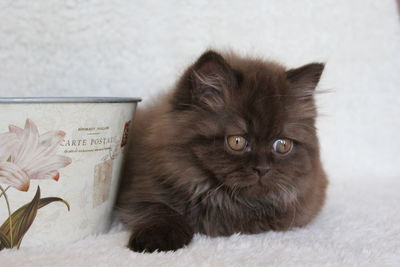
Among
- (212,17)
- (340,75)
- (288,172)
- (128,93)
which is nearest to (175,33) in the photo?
(212,17)

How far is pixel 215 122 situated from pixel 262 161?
0.19m

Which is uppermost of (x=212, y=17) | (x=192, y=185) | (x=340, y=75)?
(x=212, y=17)

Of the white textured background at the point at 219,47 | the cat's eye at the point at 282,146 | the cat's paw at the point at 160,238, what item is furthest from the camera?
the white textured background at the point at 219,47

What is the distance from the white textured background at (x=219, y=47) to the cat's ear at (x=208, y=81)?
0.66 metres

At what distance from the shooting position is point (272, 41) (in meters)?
2.48

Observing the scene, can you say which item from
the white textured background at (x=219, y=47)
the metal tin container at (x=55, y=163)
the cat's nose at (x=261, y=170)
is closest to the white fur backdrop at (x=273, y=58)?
the white textured background at (x=219, y=47)

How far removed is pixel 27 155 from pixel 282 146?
77 centimetres

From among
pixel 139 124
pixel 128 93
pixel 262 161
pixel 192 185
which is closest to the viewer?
pixel 262 161

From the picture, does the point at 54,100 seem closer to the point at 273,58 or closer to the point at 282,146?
the point at 282,146

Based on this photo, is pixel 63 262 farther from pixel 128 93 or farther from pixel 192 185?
pixel 128 93

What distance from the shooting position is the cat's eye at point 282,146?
152 cm

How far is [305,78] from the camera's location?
1593 mm

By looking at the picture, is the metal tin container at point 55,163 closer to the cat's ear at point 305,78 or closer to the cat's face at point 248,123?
the cat's face at point 248,123

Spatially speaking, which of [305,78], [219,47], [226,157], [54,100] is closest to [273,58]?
[219,47]
